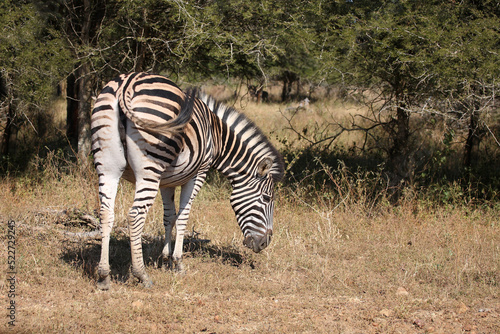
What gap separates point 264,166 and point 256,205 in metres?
0.50

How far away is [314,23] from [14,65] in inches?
223

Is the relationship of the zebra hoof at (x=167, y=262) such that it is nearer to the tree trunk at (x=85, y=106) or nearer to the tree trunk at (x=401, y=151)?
the tree trunk at (x=85, y=106)

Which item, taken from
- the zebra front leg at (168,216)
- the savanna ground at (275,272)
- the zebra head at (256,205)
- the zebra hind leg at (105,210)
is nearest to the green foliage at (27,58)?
the savanna ground at (275,272)

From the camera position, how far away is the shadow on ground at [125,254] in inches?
203

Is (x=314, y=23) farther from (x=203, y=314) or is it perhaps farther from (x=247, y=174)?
(x=203, y=314)

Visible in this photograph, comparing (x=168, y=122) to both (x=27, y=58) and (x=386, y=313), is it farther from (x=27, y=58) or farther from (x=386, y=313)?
(x=27, y=58)

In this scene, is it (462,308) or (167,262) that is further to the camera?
(167,262)

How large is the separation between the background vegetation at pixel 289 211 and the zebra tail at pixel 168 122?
1.67 meters

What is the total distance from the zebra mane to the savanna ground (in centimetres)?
115

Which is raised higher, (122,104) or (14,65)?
(14,65)

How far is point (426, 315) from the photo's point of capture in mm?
4367

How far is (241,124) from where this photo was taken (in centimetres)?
566

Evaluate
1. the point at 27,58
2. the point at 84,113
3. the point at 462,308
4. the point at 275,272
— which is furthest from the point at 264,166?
the point at 84,113

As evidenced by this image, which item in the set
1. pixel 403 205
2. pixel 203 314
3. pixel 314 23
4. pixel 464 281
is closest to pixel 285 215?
pixel 403 205
